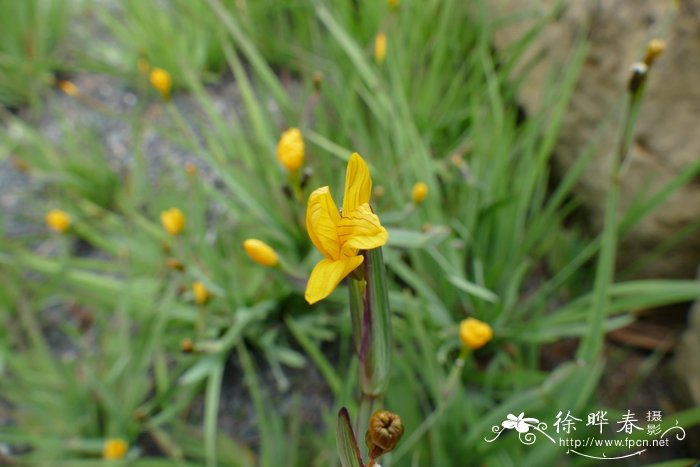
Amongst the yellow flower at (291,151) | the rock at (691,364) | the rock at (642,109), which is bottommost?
the yellow flower at (291,151)

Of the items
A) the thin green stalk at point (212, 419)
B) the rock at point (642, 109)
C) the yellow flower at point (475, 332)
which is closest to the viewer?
the yellow flower at point (475, 332)

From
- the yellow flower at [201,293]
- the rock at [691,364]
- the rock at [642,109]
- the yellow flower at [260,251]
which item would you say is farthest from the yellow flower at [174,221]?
the rock at [691,364]

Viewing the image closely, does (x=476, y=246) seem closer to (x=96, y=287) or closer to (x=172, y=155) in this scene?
(x=96, y=287)

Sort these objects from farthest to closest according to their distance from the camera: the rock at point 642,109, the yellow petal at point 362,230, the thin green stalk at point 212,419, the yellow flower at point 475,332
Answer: the rock at point 642,109 → the thin green stalk at point 212,419 → the yellow flower at point 475,332 → the yellow petal at point 362,230

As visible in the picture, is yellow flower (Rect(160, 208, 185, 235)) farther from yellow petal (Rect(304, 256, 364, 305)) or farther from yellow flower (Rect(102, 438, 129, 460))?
yellow petal (Rect(304, 256, 364, 305))

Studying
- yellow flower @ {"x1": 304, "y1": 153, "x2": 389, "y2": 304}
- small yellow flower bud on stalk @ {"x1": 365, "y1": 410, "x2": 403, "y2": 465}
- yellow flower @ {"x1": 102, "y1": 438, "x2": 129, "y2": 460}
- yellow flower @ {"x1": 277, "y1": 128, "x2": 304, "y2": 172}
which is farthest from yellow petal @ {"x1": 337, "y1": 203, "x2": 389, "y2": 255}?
yellow flower @ {"x1": 102, "y1": 438, "x2": 129, "y2": 460}

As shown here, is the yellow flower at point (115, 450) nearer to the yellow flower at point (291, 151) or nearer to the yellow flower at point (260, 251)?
the yellow flower at point (260, 251)
